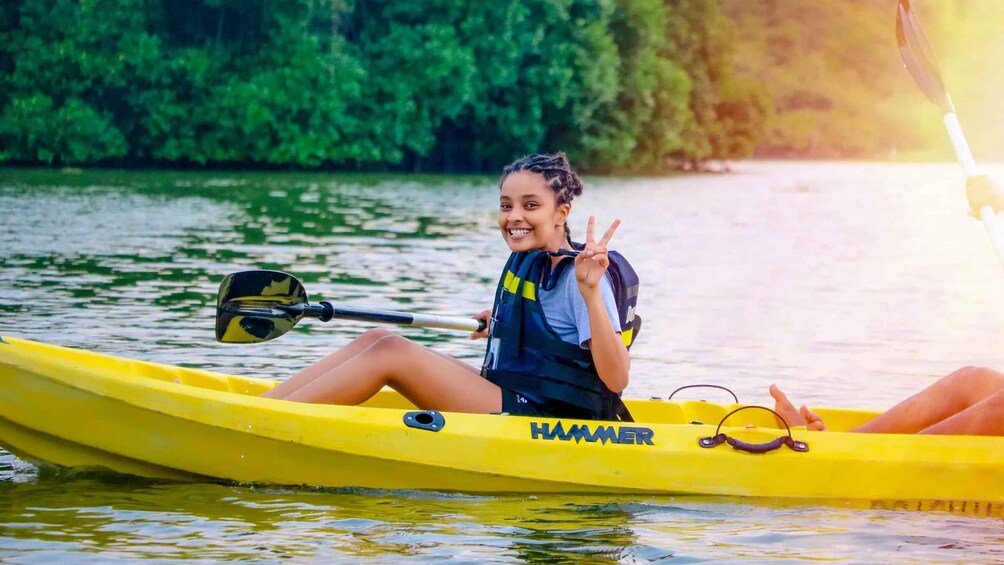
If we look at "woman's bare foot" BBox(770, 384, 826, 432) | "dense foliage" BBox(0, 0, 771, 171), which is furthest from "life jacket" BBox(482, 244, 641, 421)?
"dense foliage" BBox(0, 0, 771, 171)

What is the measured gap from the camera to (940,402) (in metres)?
5.33

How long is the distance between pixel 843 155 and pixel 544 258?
3637 inches

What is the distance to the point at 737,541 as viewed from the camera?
4.78m

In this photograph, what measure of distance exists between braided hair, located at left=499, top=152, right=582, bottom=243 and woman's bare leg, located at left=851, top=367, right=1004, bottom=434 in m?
1.41

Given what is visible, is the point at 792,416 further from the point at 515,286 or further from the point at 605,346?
the point at 515,286

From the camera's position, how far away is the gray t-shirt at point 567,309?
4816 mm

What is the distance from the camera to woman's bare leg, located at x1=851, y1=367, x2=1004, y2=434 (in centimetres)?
522

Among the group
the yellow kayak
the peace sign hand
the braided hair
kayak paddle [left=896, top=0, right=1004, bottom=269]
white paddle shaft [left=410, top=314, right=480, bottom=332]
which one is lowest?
the yellow kayak

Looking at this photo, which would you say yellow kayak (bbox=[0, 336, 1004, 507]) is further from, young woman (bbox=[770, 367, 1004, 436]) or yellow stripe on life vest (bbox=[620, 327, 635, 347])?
yellow stripe on life vest (bbox=[620, 327, 635, 347])

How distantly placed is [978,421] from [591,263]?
A: 1633mm

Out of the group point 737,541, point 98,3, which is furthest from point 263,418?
point 98,3

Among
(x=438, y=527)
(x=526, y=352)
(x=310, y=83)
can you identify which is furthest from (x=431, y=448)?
(x=310, y=83)

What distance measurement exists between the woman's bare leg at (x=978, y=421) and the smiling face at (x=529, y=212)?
159 centimetres

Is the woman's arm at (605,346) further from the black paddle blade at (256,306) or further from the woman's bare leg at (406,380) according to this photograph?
the black paddle blade at (256,306)
